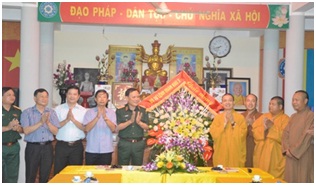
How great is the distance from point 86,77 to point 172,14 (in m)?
2.47

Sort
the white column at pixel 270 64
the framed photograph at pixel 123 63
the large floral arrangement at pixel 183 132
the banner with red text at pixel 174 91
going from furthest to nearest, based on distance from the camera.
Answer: the framed photograph at pixel 123 63, the white column at pixel 270 64, the banner with red text at pixel 174 91, the large floral arrangement at pixel 183 132

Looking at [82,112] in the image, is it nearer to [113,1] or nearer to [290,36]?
[113,1]

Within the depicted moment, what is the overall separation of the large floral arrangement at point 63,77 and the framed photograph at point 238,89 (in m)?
2.59

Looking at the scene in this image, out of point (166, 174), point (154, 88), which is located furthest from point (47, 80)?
point (166, 174)

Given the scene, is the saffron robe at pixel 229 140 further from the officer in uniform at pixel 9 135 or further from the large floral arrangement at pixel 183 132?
the officer in uniform at pixel 9 135

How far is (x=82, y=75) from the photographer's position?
26.0 ft

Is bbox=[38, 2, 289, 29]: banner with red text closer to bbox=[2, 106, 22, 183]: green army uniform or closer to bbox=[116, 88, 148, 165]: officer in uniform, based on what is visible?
bbox=[116, 88, 148, 165]: officer in uniform

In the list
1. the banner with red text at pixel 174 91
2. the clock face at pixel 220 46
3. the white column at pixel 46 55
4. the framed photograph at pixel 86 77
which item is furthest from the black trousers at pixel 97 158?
the clock face at pixel 220 46

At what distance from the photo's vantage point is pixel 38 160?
481 centimetres

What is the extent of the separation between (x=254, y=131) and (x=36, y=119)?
2.42 m

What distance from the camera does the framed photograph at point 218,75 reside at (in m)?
8.00

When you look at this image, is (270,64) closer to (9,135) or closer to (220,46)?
(220,46)

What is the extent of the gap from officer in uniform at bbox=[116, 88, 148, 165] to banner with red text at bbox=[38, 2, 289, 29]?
1282 mm

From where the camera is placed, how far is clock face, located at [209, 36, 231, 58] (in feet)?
26.7
